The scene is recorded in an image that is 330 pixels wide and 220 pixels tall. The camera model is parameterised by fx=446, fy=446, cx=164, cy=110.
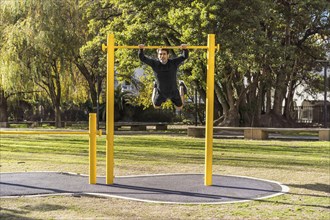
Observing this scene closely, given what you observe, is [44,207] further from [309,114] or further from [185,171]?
[309,114]

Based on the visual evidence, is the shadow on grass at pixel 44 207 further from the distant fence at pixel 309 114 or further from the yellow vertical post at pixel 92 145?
the distant fence at pixel 309 114

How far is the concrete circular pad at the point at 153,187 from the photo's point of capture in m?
7.09

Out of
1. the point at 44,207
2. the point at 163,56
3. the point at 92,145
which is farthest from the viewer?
the point at 92,145

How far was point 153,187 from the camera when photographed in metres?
7.85

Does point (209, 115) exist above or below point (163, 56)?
below

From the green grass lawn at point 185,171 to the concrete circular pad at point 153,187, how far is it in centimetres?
36

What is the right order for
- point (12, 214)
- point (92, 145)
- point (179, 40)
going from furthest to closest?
point (179, 40) → point (92, 145) → point (12, 214)

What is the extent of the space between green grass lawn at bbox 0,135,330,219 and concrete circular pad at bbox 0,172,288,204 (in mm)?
359

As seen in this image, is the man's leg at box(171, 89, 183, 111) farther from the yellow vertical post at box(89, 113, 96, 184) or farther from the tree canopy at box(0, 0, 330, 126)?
the tree canopy at box(0, 0, 330, 126)

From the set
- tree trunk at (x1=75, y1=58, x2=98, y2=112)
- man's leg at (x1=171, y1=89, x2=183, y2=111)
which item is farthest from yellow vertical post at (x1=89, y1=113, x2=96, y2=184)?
tree trunk at (x1=75, y1=58, x2=98, y2=112)

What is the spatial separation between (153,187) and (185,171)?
216cm

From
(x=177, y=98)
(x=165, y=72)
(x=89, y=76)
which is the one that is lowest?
(x=177, y=98)

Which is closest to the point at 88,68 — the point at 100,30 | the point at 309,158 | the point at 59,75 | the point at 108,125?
the point at 59,75

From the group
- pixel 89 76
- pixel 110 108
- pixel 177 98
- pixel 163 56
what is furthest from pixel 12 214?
pixel 89 76
